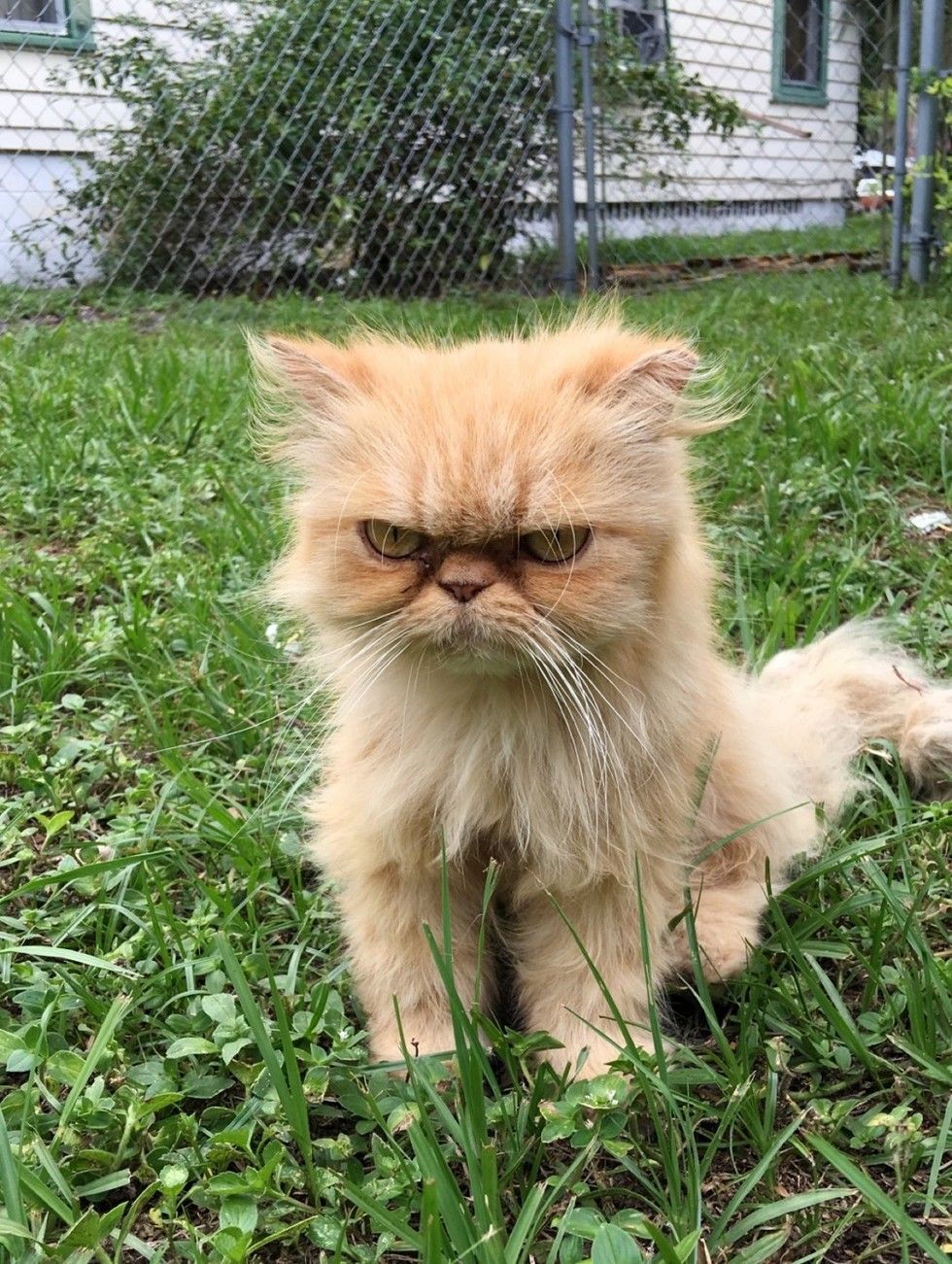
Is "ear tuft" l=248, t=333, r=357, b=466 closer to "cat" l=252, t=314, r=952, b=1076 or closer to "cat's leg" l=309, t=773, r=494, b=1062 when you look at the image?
"cat" l=252, t=314, r=952, b=1076

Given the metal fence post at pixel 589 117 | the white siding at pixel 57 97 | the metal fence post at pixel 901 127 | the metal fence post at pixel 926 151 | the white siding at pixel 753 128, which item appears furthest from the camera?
the white siding at pixel 753 128

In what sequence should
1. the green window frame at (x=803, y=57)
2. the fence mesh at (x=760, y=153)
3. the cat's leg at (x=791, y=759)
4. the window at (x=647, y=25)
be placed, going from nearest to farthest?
the cat's leg at (x=791, y=759), the fence mesh at (x=760, y=153), the window at (x=647, y=25), the green window frame at (x=803, y=57)

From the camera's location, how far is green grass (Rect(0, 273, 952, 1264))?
53.2 inches

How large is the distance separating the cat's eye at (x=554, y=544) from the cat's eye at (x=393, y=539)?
0.48ft

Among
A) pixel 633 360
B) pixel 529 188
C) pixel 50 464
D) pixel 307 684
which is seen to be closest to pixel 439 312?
pixel 529 188

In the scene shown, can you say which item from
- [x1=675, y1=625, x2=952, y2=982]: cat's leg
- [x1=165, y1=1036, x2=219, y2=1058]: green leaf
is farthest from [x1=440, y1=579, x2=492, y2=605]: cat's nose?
[x1=165, y1=1036, x2=219, y2=1058]: green leaf

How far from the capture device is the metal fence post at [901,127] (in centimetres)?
681

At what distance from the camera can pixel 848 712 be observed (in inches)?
91.7

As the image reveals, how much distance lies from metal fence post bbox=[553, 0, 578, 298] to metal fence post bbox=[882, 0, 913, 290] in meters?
2.05

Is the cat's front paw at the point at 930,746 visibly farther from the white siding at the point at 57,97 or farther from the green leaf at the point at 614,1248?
the white siding at the point at 57,97

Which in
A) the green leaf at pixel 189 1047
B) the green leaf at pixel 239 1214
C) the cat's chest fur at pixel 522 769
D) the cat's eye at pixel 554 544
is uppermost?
the cat's eye at pixel 554 544

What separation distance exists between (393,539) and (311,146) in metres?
7.00

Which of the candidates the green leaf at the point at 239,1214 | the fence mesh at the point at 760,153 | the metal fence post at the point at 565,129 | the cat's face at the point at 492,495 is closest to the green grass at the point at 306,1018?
the green leaf at the point at 239,1214

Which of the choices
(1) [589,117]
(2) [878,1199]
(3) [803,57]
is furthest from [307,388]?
(3) [803,57]
